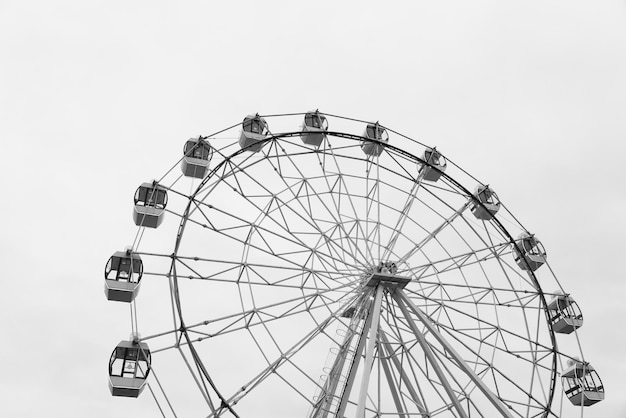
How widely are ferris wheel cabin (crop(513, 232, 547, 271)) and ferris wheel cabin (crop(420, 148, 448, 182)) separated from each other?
136 inches

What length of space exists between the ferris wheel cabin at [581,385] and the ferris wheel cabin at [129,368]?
1307 cm

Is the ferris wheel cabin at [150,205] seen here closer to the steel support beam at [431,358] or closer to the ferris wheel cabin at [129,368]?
the ferris wheel cabin at [129,368]

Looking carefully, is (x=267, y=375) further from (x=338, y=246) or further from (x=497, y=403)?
(x=497, y=403)

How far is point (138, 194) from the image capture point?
2228cm

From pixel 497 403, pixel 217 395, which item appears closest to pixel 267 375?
pixel 217 395

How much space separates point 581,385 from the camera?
24.5m

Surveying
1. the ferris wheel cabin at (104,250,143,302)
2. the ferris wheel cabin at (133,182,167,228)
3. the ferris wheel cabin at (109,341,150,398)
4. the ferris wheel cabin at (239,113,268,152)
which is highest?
the ferris wheel cabin at (239,113,268,152)

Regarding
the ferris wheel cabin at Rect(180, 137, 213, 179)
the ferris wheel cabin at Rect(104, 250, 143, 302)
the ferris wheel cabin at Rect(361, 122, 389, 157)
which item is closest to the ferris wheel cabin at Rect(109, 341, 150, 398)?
the ferris wheel cabin at Rect(104, 250, 143, 302)

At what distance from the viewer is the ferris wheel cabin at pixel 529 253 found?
25.7 meters

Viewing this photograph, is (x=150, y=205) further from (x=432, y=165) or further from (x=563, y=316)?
(x=563, y=316)

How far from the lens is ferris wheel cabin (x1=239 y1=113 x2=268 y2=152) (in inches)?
958

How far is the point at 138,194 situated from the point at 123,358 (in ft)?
16.2

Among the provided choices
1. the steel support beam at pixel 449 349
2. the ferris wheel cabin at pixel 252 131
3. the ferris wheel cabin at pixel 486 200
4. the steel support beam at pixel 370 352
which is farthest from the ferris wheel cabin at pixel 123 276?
the ferris wheel cabin at pixel 486 200

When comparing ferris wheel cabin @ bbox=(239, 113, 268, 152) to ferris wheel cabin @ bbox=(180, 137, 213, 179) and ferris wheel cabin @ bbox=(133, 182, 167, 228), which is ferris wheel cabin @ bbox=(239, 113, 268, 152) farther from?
ferris wheel cabin @ bbox=(133, 182, 167, 228)
